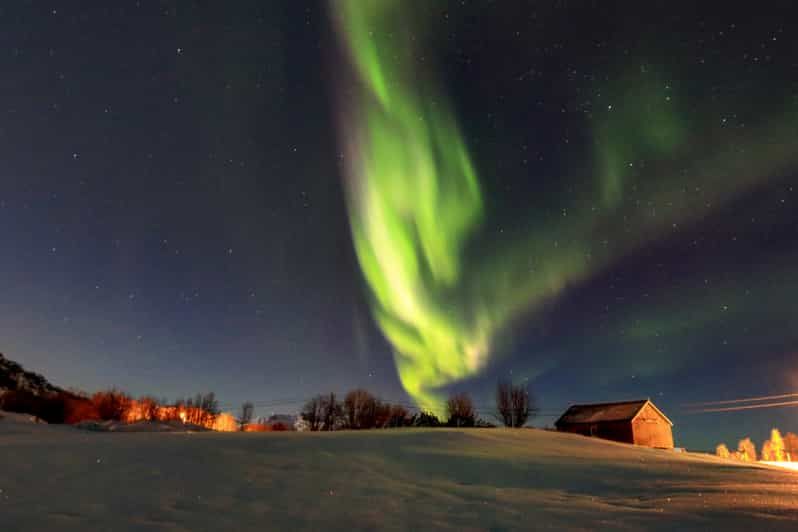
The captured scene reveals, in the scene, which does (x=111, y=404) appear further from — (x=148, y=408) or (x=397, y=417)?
(x=397, y=417)

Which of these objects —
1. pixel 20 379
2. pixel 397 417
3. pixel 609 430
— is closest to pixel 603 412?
pixel 609 430

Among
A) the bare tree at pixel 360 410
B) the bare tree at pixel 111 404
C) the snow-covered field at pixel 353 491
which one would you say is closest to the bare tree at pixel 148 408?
the bare tree at pixel 111 404

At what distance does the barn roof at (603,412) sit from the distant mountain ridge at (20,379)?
67.8 m

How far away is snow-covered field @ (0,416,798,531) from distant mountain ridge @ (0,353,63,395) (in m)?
69.2

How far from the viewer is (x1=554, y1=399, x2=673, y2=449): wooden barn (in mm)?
51000

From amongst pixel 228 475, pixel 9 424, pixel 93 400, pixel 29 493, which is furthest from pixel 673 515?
pixel 93 400

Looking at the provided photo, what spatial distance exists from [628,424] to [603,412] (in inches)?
168

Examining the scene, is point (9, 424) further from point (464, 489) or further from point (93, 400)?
point (93, 400)

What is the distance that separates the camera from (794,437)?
3061 inches

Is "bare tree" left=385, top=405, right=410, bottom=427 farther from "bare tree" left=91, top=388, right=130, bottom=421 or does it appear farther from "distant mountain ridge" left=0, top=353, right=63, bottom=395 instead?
"distant mountain ridge" left=0, top=353, right=63, bottom=395

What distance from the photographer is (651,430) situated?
52.0 m

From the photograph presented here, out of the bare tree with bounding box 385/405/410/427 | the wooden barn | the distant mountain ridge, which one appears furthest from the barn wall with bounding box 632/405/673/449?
the distant mountain ridge

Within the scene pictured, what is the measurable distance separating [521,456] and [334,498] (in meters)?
8.06

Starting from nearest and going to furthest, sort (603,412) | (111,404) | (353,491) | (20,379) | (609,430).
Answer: (353,491) → (111,404) → (609,430) → (603,412) → (20,379)
